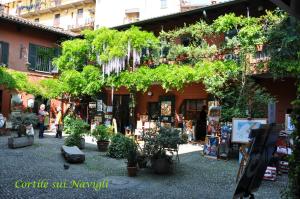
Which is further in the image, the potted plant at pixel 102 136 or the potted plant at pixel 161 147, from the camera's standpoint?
the potted plant at pixel 102 136

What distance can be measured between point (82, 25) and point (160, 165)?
106 feet

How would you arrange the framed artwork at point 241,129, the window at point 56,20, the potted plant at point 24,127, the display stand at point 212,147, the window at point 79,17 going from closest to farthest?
1. the framed artwork at point 241,129
2. the display stand at point 212,147
3. the potted plant at point 24,127
4. the window at point 79,17
5. the window at point 56,20

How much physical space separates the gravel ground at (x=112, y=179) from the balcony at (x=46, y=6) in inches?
1236

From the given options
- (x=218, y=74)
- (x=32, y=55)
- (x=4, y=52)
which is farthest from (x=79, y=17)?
(x=218, y=74)

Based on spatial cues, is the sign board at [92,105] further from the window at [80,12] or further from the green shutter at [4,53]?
the window at [80,12]

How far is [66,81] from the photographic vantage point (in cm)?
1923

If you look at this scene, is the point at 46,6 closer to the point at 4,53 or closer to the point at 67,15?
the point at 67,15

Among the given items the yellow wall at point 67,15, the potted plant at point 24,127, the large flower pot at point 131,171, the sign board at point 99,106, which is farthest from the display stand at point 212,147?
the yellow wall at point 67,15

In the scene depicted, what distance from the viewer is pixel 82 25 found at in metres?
38.4

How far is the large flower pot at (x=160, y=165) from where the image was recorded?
28.1ft

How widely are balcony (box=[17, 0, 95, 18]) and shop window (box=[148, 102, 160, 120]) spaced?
24.3 m

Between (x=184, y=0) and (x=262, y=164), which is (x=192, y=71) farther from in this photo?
(x=184, y=0)

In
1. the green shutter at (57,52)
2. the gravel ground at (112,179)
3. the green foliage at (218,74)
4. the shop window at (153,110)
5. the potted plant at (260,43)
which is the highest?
the green shutter at (57,52)

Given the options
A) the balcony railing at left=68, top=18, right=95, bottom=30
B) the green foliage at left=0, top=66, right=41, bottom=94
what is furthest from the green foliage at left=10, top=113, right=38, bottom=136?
the balcony railing at left=68, top=18, right=95, bottom=30
